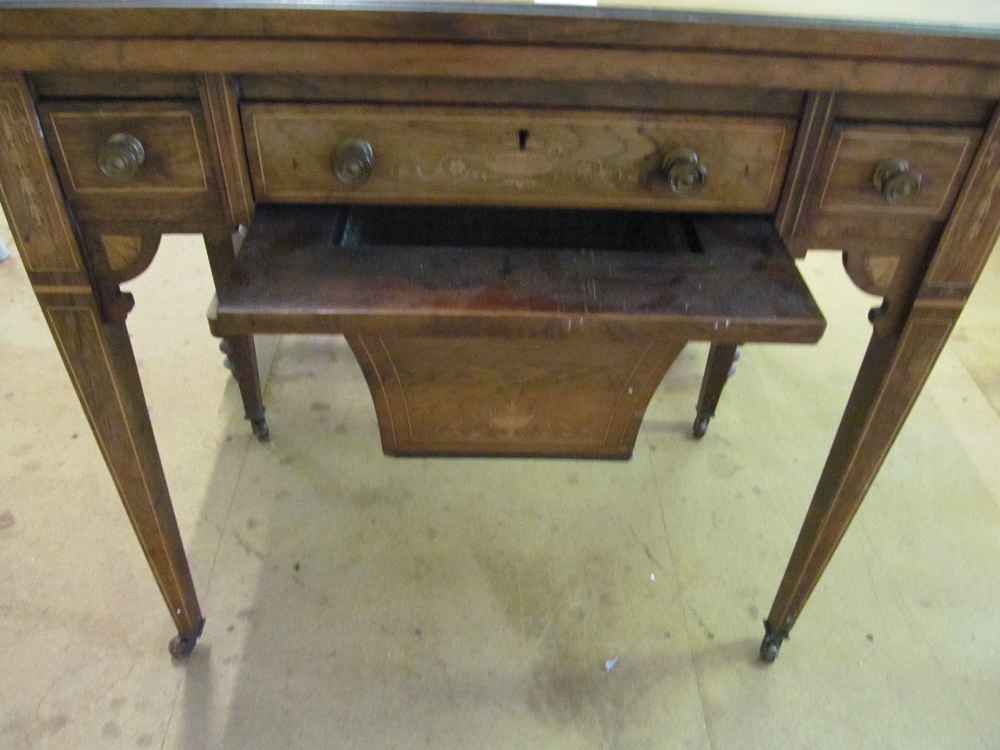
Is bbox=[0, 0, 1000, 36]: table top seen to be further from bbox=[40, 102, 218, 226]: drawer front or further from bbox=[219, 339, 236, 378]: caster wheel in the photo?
bbox=[219, 339, 236, 378]: caster wheel

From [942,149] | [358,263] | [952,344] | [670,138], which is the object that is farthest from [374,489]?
[952,344]

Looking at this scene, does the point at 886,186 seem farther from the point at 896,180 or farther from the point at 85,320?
the point at 85,320

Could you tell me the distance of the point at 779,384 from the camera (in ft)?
5.08

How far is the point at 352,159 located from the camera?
67 cm

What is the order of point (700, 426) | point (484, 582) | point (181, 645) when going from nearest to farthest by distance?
point (181, 645)
point (484, 582)
point (700, 426)

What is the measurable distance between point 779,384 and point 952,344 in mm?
451

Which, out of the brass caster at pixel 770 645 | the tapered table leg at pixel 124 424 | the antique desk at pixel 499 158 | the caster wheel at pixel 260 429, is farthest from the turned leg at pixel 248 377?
the brass caster at pixel 770 645

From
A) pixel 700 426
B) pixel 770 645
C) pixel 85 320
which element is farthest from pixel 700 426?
pixel 85 320

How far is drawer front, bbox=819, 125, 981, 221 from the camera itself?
67 centimetres

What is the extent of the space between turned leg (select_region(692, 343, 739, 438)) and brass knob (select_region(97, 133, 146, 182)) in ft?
3.09

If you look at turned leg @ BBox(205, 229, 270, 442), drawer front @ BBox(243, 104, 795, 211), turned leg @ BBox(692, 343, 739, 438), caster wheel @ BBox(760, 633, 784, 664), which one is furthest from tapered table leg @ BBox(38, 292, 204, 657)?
turned leg @ BBox(692, 343, 739, 438)

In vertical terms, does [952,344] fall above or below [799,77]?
below

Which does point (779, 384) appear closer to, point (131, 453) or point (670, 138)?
point (670, 138)

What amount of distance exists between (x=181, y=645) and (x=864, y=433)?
0.87 m
